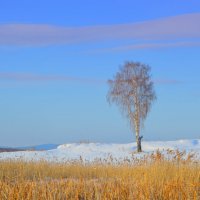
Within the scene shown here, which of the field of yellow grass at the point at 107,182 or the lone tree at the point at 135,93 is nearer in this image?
the field of yellow grass at the point at 107,182

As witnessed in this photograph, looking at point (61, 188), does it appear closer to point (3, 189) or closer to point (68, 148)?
point (3, 189)

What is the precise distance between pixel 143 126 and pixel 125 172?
2235 centimetres

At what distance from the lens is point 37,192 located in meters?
9.52

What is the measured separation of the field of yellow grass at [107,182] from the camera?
947cm

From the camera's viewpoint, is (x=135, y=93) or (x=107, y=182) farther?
(x=135, y=93)

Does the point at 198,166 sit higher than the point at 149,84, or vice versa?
the point at 149,84

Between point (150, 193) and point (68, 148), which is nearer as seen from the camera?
point (150, 193)

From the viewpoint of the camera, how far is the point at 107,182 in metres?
11.6

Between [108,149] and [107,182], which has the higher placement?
[108,149]

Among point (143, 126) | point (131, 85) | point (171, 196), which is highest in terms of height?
point (131, 85)

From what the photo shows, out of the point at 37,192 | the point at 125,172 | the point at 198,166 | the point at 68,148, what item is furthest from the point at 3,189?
the point at 68,148

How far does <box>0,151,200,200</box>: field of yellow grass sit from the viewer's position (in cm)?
947

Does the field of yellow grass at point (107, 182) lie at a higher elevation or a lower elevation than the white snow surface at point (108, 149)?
lower

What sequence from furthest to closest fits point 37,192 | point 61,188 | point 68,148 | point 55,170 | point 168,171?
point 68,148
point 55,170
point 168,171
point 61,188
point 37,192
